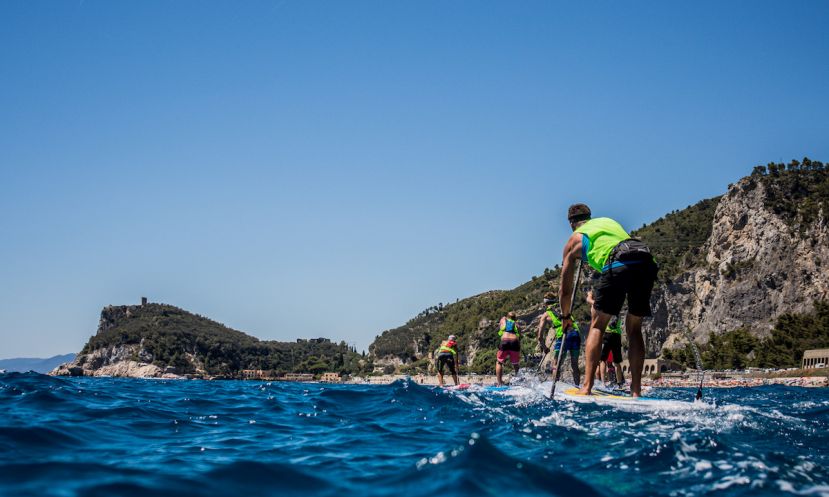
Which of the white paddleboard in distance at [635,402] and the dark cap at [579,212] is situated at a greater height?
the dark cap at [579,212]

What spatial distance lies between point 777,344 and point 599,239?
86.1 metres

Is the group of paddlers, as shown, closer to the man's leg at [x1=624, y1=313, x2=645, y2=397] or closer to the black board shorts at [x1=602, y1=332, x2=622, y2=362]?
the man's leg at [x1=624, y1=313, x2=645, y2=397]

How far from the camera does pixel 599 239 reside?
916cm

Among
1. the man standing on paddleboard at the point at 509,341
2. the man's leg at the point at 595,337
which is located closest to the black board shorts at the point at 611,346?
the man standing on paddleboard at the point at 509,341

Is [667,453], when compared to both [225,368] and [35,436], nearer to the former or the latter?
[35,436]

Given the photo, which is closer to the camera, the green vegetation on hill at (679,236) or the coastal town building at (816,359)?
→ the coastal town building at (816,359)

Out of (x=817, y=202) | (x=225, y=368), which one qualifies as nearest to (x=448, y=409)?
(x=817, y=202)

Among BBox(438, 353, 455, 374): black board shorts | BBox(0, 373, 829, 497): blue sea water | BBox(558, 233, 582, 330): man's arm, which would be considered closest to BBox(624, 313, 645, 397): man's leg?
BBox(558, 233, 582, 330): man's arm

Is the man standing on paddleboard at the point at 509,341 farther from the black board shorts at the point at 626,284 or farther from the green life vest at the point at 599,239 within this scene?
the black board shorts at the point at 626,284

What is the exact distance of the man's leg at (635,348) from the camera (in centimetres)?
929

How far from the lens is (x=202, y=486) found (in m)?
4.36

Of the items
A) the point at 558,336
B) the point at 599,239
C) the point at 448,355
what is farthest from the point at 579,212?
the point at 448,355

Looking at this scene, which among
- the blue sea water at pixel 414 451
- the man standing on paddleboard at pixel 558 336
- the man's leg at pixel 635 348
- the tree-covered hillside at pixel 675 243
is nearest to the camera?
the blue sea water at pixel 414 451

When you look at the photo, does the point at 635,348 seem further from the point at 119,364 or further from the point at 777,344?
the point at 119,364
